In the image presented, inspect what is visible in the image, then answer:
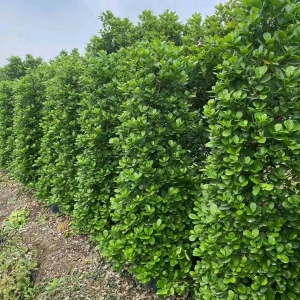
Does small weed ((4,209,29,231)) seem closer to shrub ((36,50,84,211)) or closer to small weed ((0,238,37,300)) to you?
small weed ((0,238,37,300))

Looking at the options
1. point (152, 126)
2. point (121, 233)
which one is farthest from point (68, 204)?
point (152, 126)

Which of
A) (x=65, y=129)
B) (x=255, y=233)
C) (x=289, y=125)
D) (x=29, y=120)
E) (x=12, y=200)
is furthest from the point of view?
(x=12, y=200)

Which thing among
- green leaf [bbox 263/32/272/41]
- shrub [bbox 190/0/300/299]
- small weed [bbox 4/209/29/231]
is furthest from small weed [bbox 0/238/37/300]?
green leaf [bbox 263/32/272/41]

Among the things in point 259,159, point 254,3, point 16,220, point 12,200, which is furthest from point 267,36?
point 12,200

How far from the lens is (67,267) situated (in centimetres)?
→ 352

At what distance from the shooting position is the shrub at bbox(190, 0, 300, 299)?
1729 millimetres

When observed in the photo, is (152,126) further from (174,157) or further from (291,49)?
(291,49)

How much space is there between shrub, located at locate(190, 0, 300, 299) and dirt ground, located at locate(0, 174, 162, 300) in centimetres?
130

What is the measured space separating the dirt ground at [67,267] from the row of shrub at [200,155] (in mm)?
366

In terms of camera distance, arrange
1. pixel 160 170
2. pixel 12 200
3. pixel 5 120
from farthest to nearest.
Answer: pixel 5 120 < pixel 12 200 < pixel 160 170

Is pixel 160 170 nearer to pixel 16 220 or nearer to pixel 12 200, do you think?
pixel 16 220

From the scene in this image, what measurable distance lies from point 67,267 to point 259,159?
2911 millimetres

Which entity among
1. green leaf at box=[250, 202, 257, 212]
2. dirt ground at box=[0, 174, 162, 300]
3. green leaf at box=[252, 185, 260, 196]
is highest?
green leaf at box=[252, 185, 260, 196]

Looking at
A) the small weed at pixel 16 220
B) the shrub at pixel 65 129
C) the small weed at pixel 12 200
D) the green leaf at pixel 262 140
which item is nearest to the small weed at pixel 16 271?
the small weed at pixel 16 220
